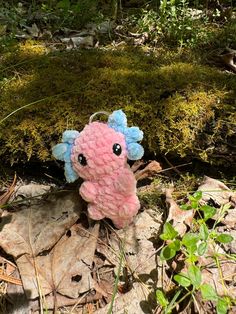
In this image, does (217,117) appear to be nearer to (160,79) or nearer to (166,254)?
(160,79)

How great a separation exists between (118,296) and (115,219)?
0.40 metres

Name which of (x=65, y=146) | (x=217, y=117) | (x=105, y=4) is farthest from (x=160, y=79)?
(x=105, y=4)

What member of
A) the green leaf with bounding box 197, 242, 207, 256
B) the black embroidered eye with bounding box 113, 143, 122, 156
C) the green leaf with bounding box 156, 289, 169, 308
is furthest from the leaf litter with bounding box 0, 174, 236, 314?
the black embroidered eye with bounding box 113, 143, 122, 156

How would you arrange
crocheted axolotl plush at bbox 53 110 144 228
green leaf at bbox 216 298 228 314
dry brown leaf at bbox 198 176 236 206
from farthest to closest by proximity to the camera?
dry brown leaf at bbox 198 176 236 206 < crocheted axolotl plush at bbox 53 110 144 228 < green leaf at bbox 216 298 228 314

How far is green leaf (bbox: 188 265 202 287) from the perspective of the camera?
70.9 inches

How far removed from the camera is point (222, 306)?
1.76m

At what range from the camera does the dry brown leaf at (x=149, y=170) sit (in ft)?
8.32

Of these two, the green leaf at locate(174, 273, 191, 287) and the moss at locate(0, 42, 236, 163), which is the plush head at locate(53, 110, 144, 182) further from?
the green leaf at locate(174, 273, 191, 287)

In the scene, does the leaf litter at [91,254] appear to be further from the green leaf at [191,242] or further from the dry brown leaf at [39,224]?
the green leaf at [191,242]

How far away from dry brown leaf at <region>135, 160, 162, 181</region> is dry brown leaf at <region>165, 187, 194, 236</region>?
0.78ft

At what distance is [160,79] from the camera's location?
8.86ft

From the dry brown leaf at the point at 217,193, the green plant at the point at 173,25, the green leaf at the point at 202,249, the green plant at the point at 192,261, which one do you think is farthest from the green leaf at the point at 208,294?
the green plant at the point at 173,25

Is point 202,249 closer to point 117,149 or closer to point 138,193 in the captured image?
point 117,149

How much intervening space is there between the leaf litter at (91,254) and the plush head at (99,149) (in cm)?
29
